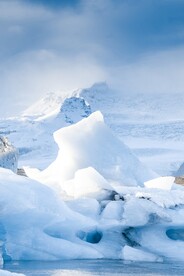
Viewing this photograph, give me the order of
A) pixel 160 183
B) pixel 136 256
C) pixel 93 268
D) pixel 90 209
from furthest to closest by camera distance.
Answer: pixel 160 183 < pixel 90 209 < pixel 136 256 < pixel 93 268

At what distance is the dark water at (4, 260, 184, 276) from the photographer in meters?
12.9

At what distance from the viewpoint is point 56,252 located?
1469cm

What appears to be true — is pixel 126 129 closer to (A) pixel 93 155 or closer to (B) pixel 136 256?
(A) pixel 93 155

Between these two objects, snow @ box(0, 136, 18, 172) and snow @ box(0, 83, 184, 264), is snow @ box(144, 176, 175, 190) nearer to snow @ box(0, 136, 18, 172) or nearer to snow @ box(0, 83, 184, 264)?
snow @ box(0, 83, 184, 264)

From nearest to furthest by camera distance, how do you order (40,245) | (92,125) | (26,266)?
(26,266), (40,245), (92,125)

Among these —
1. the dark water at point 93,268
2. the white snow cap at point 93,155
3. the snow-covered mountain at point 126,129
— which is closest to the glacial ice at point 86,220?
the dark water at point 93,268

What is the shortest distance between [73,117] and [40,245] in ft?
571

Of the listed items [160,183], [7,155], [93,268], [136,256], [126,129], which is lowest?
[126,129]

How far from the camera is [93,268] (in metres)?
13.6

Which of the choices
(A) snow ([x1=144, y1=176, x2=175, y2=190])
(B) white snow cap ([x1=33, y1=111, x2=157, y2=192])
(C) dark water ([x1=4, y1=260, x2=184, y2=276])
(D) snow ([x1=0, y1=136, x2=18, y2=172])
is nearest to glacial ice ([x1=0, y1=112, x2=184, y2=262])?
(C) dark water ([x1=4, y1=260, x2=184, y2=276])

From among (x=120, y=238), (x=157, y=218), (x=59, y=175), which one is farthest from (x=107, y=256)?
(x=59, y=175)

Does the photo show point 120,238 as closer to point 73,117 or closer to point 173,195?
point 173,195

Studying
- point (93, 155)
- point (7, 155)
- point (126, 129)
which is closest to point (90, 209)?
point (93, 155)

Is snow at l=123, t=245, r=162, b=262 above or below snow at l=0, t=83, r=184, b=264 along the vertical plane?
below
